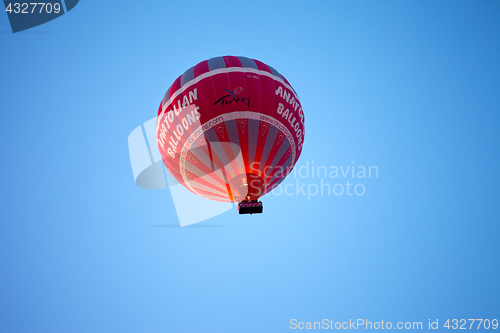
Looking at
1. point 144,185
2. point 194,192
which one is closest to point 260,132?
point 194,192

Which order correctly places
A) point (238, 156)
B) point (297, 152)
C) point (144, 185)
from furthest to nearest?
point (144, 185), point (297, 152), point (238, 156)

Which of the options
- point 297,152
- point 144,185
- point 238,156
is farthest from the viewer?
point 144,185

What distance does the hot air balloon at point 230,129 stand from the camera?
1414 cm

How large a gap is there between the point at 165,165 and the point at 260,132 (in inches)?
192

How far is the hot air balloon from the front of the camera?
46.4ft

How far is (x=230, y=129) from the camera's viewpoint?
46.3 ft

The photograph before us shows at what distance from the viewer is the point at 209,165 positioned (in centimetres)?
1452

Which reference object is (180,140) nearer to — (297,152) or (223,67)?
(223,67)

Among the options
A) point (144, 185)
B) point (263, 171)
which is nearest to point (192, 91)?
point (263, 171)

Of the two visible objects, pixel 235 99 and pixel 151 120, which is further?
pixel 151 120

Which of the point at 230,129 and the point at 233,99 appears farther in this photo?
the point at 233,99

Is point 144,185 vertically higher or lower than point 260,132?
lower

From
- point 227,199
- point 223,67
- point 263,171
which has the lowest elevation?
point 227,199

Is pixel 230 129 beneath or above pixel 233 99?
beneath
